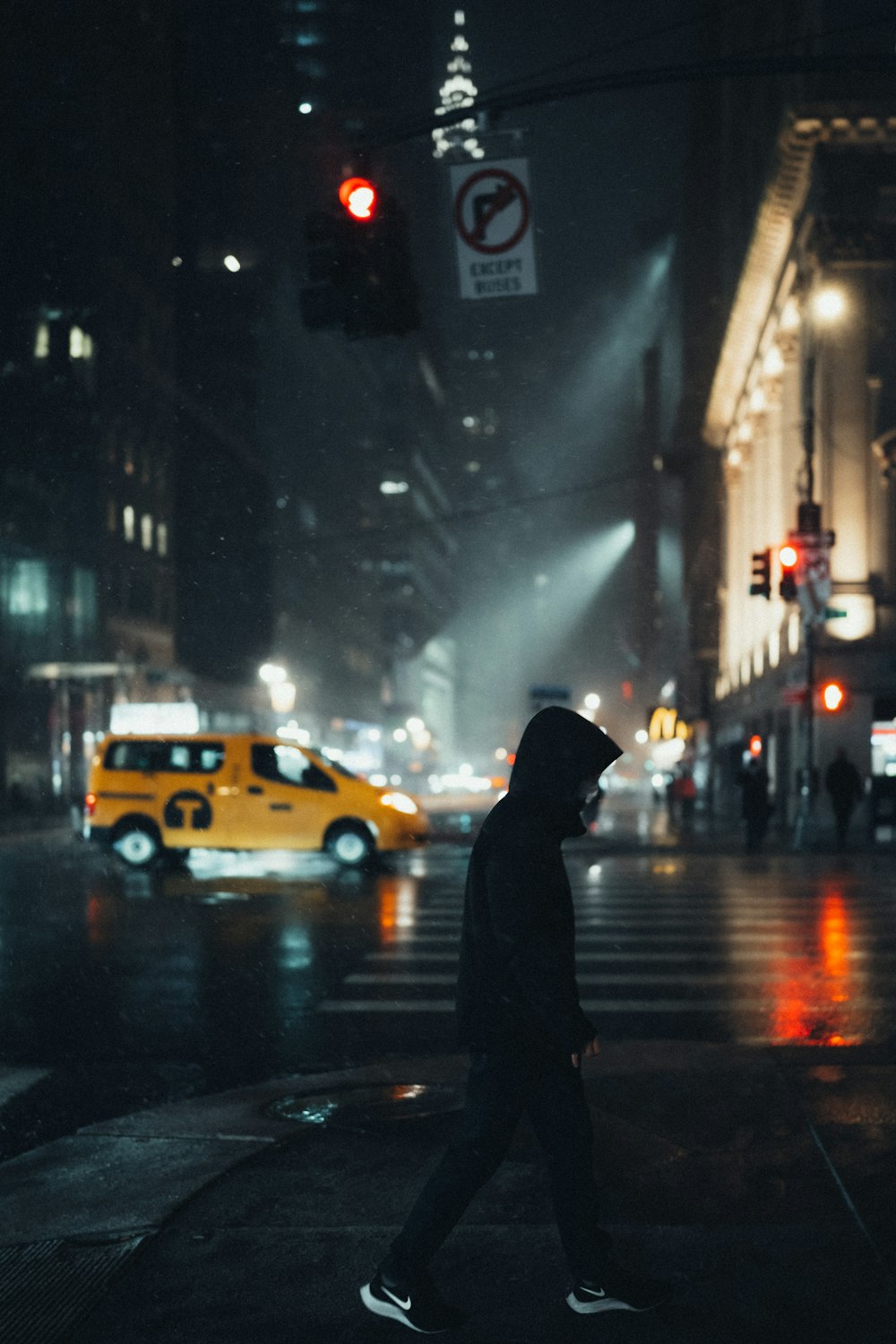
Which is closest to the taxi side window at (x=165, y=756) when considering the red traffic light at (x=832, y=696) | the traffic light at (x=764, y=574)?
the traffic light at (x=764, y=574)

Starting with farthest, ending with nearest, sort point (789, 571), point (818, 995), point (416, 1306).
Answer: point (789, 571)
point (818, 995)
point (416, 1306)

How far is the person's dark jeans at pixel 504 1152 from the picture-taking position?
4375mm

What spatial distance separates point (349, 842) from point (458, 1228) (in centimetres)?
1693

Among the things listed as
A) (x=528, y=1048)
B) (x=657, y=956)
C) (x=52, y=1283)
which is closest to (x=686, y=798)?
(x=657, y=956)

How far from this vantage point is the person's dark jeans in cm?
438

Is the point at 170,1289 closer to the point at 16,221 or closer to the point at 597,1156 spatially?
the point at 597,1156

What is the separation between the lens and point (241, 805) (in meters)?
21.9

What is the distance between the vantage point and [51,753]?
52594 millimetres

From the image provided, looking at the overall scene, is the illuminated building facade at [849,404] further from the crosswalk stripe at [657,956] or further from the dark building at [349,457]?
the dark building at [349,457]

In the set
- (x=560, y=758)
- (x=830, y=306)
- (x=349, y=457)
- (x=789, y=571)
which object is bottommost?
(x=560, y=758)

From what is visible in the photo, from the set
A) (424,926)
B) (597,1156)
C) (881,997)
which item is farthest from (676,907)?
(597,1156)

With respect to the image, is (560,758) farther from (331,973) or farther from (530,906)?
(331,973)

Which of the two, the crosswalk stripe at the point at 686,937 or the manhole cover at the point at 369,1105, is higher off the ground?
the manhole cover at the point at 369,1105

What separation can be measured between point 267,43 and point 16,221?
98.9 m
